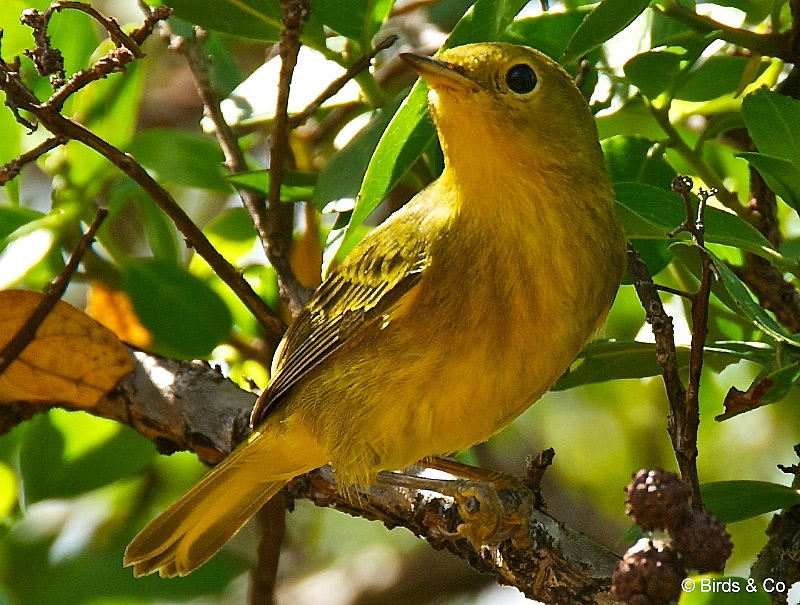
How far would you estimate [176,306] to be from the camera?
3.38 m

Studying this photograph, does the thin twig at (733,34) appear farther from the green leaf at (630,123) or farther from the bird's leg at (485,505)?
the bird's leg at (485,505)

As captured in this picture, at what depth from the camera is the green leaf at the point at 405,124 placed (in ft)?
8.18

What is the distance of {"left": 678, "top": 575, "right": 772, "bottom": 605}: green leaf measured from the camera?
1.72 meters

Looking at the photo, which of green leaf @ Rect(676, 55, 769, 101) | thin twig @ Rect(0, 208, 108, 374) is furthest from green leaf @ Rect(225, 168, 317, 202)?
green leaf @ Rect(676, 55, 769, 101)

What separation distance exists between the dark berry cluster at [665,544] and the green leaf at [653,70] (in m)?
1.23

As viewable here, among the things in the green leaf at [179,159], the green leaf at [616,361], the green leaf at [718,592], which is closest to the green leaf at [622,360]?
the green leaf at [616,361]

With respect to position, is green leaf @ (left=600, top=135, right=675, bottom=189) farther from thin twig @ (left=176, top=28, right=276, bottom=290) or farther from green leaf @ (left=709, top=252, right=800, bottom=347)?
thin twig @ (left=176, top=28, right=276, bottom=290)

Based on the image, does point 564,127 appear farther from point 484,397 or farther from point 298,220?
point 298,220

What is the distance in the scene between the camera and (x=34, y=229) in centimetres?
323

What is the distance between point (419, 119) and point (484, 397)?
2.13 ft

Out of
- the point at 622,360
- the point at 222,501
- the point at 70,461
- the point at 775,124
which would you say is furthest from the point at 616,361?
the point at 70,461

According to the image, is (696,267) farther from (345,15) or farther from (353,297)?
(345,15)

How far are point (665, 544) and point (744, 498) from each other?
73cm

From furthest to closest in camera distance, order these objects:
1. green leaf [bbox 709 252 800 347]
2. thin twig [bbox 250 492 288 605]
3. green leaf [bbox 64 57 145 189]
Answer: thin twig [bbox 250 492 288 605] → green leaf [bbox 64 57 145 189] → green leaf [bbox 709 252 800 347]
